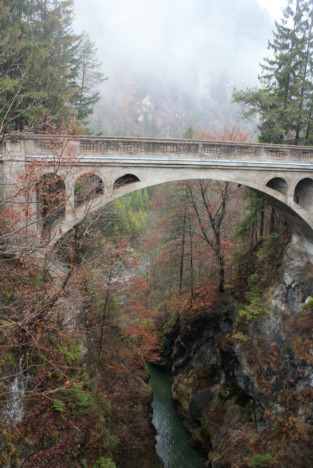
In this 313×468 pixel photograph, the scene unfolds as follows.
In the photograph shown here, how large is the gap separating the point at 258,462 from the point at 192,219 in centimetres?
1090

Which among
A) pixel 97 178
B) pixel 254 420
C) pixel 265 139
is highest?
pixel 265 139

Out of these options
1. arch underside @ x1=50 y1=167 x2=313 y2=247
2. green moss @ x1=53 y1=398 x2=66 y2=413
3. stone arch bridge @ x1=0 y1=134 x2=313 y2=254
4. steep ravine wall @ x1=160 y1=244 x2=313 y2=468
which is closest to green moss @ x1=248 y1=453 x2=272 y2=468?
steep ravine wall @ x1=160 y1=244 x2=313 y2=468

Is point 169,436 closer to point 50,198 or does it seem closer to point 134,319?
point 134,319

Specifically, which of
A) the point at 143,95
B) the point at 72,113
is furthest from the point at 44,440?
the point at 143,95

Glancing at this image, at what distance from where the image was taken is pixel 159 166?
10.7 metres

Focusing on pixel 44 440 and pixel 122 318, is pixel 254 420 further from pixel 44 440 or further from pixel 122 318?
pixel 44 440

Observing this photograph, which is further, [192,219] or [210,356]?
[192,219]

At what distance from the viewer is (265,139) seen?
14.4m

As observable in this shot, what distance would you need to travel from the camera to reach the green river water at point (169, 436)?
12056 mm

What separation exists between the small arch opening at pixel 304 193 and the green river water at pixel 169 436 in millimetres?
11034

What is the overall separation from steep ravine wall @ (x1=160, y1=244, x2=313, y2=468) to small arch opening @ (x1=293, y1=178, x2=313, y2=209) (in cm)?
185

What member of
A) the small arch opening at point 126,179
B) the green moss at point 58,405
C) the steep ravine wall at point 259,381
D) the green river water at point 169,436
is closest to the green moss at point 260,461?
the steep ravine wall at point 259,381

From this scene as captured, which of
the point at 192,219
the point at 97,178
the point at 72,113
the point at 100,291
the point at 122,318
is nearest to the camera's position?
the point at 97,178

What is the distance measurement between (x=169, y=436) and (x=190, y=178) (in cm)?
1090
